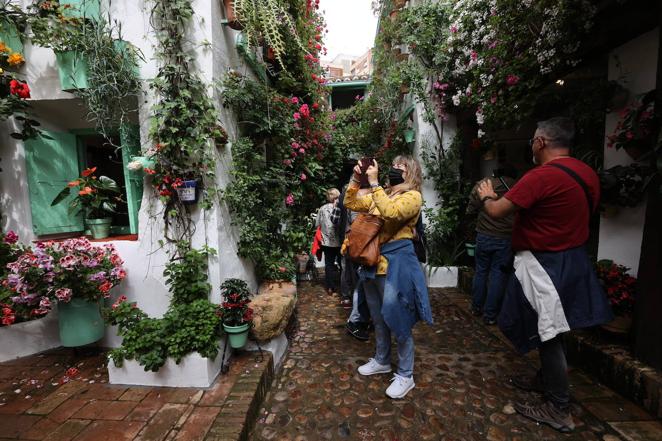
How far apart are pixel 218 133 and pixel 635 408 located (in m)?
4.12

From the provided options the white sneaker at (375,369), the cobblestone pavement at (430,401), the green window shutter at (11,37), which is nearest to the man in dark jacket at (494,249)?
the cobblestone pavement at (430,401)

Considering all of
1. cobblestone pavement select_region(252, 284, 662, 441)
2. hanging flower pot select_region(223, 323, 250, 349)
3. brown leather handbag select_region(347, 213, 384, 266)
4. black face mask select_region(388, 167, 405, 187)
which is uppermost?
black face mask select_region(388, 167, 405, 187)

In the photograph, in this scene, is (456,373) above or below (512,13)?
below

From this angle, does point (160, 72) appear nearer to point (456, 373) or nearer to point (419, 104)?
point (456, 373)

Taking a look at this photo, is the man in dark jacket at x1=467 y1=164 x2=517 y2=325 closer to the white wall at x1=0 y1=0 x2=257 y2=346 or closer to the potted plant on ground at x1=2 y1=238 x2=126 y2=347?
the white wall at x1=0 y1=0 x2=257 y2=346

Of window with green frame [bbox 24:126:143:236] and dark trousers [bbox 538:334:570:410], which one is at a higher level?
window with green frame [bbox 24:126:143:236]

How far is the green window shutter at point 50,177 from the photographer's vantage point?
3.20m

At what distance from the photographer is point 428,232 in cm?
552

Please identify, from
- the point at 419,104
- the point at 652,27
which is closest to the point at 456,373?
the point at 652,27

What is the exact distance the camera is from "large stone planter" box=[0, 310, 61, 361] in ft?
10.5

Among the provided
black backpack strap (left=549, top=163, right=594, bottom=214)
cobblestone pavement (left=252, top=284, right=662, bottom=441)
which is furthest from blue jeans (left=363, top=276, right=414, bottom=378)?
black backpack strap (left=549, top=163, right=594, bottom=214)

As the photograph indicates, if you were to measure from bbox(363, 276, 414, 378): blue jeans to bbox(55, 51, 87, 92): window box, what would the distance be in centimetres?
315

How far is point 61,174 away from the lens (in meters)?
3.41

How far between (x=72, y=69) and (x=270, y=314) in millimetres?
2886
